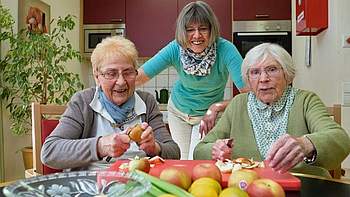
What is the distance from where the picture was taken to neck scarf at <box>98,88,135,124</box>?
1.58 meters

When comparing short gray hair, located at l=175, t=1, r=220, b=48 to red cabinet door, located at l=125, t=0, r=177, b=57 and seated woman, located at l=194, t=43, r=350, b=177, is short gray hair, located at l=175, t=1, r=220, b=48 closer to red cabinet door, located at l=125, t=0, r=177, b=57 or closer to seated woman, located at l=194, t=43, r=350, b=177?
seated woman, located at l=194, t=43, r=350, b=177

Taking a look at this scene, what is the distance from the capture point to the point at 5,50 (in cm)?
312

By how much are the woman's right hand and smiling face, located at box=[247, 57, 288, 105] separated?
1.81 ft

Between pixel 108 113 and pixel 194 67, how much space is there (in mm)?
626

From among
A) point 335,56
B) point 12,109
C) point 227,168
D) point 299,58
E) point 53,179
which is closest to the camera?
point 53,179

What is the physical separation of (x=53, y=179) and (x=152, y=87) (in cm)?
369

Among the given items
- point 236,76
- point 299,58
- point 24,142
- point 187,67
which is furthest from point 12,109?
point 299,58

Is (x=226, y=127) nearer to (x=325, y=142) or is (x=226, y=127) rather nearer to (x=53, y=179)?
(x=325, y=142)

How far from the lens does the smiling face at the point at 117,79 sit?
5.14 feet

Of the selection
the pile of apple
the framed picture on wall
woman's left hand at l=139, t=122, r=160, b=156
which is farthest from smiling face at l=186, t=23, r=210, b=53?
the framed picture on wall

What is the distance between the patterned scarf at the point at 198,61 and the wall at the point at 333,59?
0.74m

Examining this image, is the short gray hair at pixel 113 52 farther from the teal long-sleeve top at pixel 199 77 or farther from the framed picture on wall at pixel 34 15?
the framed picture on wall at pixel 34 15

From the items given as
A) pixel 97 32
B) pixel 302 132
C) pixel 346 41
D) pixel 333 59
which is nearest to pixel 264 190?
pixel 302 132

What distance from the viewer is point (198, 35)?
2004 mm
